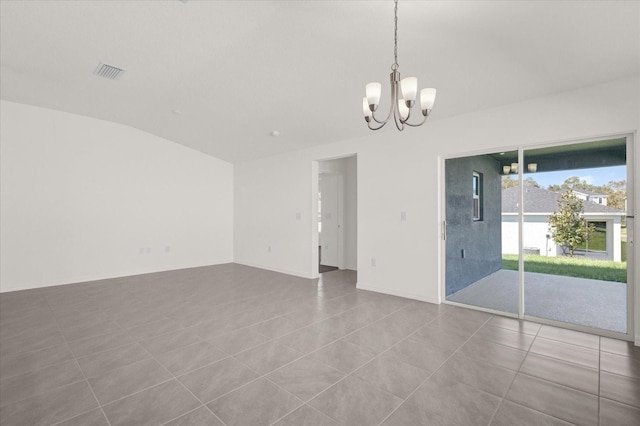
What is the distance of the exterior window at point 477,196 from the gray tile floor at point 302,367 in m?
1.54

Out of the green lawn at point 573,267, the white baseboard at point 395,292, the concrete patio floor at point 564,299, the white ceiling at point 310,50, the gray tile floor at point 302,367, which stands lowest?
the gray tile floor at point 302,367

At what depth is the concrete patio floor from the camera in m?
3.20

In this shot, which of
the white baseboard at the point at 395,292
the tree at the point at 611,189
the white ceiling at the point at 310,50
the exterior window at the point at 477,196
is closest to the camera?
the white ceiling at the point at 310,50

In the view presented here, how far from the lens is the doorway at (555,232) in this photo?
314 centimetres

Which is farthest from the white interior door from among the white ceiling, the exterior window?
the exterior window

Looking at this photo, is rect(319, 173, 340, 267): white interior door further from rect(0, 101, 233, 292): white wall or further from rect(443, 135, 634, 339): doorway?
rect(443, 135, 634, 339): doorway

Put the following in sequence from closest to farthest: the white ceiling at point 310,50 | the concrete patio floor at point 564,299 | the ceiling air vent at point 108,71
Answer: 1. the white ceiling at point 310,50
2. the concrete patio floor at point 564,299
3. the ceiling air vent at point 108,71

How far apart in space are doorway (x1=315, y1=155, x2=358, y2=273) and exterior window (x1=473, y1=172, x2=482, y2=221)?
268 centimetres

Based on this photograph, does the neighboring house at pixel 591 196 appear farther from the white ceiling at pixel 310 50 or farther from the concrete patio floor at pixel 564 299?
the white ceiling at pixel 310 50

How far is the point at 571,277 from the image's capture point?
3.53m

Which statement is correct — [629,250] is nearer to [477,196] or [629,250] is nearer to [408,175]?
[477,196]

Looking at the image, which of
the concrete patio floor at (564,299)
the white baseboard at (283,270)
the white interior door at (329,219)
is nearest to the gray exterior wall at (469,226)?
the concrete patio floor at (564,299)

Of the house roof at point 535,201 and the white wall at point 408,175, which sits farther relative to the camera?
the house roof at point 535,201

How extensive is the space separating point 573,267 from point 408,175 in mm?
2255
